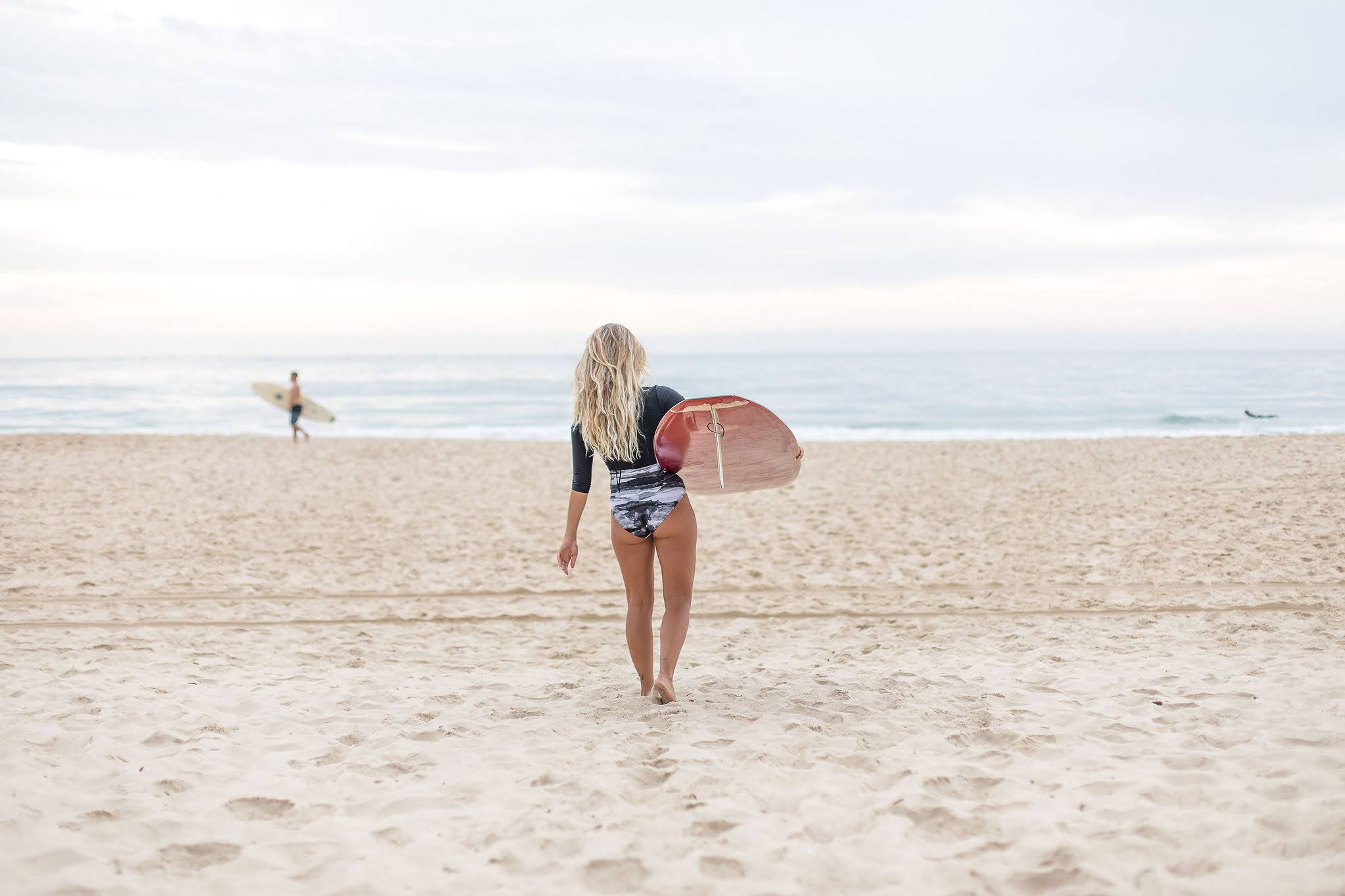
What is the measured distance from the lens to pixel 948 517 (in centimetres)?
949

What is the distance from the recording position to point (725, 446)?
3.83m

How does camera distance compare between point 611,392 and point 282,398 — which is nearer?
point 611,392

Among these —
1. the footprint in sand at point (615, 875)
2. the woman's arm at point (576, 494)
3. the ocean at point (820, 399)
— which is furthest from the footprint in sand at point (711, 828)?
the ocean at point (820, 399)

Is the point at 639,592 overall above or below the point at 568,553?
below

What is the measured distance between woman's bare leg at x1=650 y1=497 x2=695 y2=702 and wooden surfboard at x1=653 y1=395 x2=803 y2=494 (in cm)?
16

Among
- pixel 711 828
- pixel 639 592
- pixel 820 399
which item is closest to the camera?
pixel 711 828

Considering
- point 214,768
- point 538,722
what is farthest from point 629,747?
point 214,768

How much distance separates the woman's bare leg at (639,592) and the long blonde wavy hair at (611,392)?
0.37 m

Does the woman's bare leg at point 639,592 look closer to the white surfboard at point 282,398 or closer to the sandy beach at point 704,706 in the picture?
the sandy beach at point 704,706

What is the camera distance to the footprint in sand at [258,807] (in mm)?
2910

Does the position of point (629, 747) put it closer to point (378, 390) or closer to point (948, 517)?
point (948, 517)

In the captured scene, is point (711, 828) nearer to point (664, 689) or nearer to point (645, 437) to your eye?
point (664, 689)

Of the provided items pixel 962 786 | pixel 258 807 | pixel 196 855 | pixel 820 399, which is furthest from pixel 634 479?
pixel 820 399

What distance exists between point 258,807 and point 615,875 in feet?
4.41
